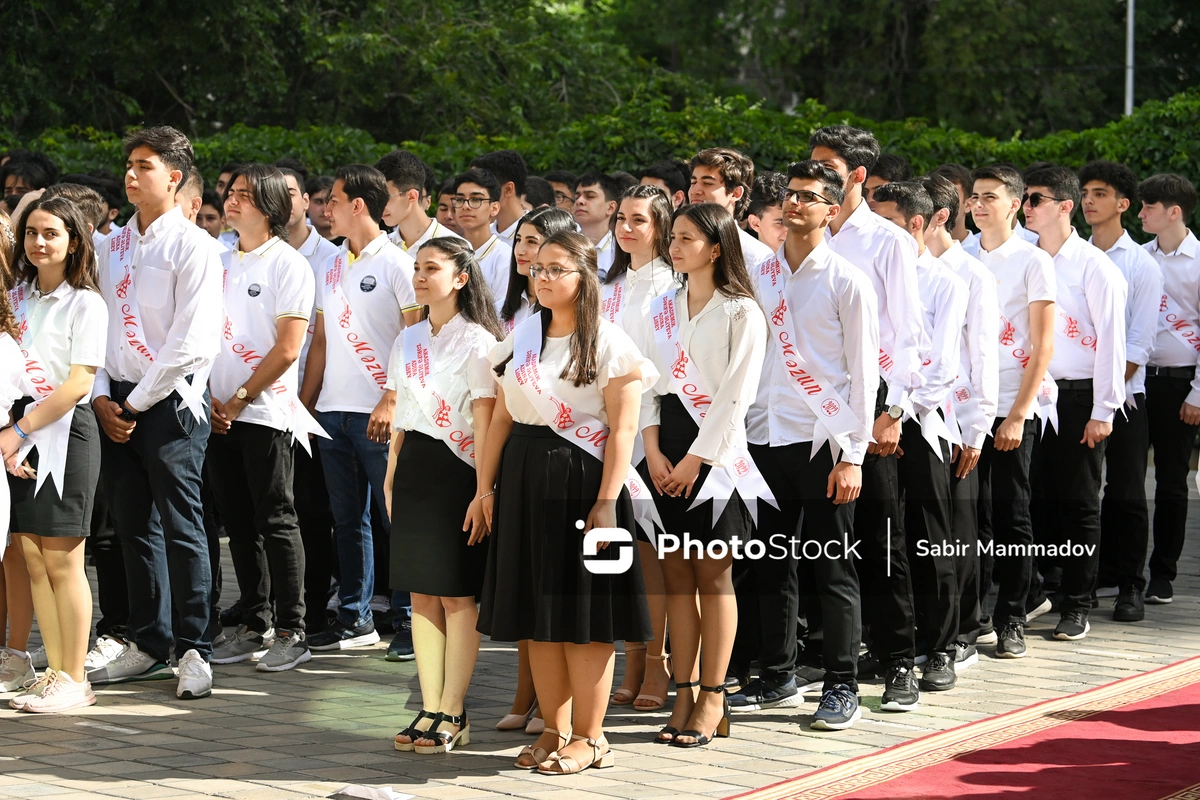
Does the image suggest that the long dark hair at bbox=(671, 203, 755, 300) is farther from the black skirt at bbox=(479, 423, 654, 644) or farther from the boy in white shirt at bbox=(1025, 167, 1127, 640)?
the boy in white shirt at bbox=(1025, 167, 1127, 640)

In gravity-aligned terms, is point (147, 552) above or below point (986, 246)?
below

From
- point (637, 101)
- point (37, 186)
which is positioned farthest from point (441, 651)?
point (637, 101)

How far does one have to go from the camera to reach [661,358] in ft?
17.7

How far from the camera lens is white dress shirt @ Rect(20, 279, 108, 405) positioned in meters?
5.75

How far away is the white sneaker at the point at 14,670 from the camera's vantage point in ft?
19.6

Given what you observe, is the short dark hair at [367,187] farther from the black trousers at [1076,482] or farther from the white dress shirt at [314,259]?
the black trousers at [1076,482]

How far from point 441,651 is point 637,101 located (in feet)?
30.3

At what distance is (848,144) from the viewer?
239 inches

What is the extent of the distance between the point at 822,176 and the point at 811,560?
1.51 meters

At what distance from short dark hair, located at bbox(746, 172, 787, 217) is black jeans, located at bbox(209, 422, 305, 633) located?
7.54ft

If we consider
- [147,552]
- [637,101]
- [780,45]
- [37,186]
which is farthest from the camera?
[780,45]

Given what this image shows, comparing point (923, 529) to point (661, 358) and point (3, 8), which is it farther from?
point (3, 8)

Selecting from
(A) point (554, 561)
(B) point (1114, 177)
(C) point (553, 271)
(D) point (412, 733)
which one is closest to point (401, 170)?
(C) point (553, 271)

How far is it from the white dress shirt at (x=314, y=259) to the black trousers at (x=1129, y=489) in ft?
13.0
